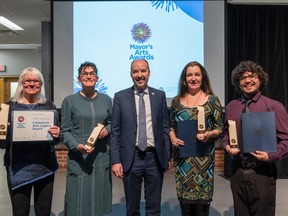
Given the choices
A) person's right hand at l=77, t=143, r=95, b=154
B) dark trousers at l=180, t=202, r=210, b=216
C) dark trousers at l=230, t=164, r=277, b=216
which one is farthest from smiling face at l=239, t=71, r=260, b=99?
person's right hand at l=77, t=143, r=95, b=154

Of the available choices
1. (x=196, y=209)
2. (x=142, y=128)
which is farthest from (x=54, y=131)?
(x=196, y=209)

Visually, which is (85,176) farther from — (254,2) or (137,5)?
(254,2)

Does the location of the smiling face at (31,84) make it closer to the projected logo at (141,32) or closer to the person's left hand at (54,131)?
the person's left hand at (54,131)

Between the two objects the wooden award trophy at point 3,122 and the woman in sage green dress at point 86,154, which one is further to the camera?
the woman in sage green dress at point 86,154

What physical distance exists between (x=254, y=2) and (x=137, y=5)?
2038 millimetres

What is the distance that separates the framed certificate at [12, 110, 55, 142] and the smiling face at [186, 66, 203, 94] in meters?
1.00

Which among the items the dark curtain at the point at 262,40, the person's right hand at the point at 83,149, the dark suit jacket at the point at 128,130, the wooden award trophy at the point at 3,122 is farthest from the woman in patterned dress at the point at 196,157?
the dark curtain at the point at 262,40

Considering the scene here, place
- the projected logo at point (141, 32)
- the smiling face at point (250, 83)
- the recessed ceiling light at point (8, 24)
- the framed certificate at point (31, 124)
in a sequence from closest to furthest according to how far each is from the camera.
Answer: the smiling face at point (250, 83), the framed certificate at point (31, 124), the projected logo at point (141, 32), the recessed ceiling light at point (8, 24)

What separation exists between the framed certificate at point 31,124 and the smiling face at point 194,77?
3.29 ft

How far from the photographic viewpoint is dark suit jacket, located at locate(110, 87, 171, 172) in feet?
7.86

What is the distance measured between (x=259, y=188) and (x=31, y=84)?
66.6 inches

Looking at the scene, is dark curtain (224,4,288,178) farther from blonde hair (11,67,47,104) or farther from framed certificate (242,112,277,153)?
blonde hair (11,67,47,104)

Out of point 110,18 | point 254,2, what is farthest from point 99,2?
point 254,2

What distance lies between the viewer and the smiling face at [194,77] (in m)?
2.38
